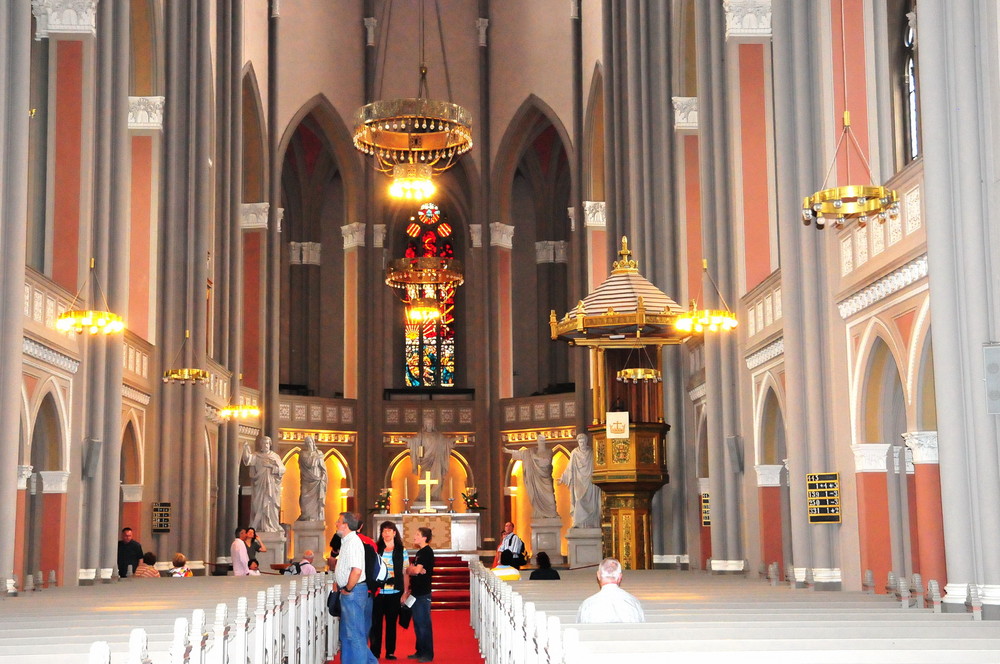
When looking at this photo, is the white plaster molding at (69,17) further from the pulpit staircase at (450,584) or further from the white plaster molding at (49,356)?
the pulpit staircase at (450,584)

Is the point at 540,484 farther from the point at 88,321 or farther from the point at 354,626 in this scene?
the point at 354,626

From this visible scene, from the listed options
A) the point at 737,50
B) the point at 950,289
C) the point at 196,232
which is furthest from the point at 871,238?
the point at 196,232

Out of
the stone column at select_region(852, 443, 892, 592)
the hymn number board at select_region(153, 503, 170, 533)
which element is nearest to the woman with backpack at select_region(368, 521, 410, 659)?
the stone column at select_region(852, 443, 892, 592)

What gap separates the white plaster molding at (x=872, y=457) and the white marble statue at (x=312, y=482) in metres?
18.6

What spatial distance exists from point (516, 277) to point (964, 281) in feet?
84.6

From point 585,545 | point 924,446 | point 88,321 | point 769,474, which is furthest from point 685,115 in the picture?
point 924,446

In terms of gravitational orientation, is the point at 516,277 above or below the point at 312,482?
above

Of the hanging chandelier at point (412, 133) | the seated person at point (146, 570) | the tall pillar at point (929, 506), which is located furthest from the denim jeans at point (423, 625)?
the hanging chandelier at point (412, 133)

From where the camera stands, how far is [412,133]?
24.1 m

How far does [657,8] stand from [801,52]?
9844mm

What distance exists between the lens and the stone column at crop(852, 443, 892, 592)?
13.0 meters

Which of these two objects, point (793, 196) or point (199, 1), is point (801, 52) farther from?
point (199, 1)

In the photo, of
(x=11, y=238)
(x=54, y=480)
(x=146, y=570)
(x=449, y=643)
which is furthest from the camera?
(x=146, y=570)

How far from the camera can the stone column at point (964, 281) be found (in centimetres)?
995
